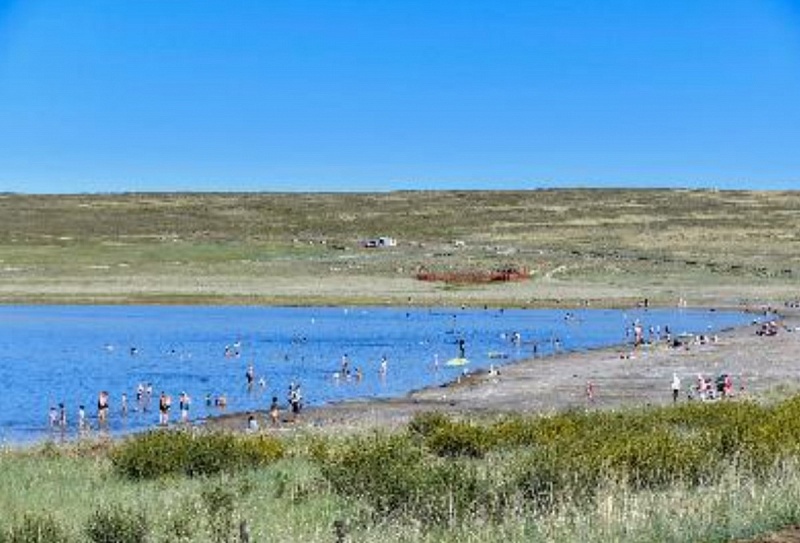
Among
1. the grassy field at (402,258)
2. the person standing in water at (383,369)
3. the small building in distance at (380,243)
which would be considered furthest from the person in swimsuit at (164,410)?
the small building in distance at (380,243)

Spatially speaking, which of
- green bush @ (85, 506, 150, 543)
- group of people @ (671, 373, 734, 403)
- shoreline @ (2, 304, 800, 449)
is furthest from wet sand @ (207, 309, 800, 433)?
green bush @ (85, 506, 150, 543)

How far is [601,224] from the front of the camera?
184750mm

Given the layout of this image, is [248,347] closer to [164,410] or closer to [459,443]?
[164,410]

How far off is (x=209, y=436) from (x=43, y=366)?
43.6 metres

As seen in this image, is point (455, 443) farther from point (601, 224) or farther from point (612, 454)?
point (601, 224)

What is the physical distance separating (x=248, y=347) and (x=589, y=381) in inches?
1225

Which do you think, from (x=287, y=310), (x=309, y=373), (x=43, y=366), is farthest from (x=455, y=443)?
(x=287, y=310)

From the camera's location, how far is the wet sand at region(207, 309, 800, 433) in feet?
149

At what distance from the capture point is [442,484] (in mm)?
21656

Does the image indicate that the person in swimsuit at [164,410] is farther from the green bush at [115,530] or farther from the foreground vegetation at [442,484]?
the green bush at [115,530]

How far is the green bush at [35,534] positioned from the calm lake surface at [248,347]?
2629cm

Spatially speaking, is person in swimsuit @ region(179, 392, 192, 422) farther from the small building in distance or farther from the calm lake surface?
the small building in distance

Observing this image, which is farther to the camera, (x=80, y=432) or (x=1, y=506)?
(x=80, y=432)

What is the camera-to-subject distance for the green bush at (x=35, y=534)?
54.6 feet
